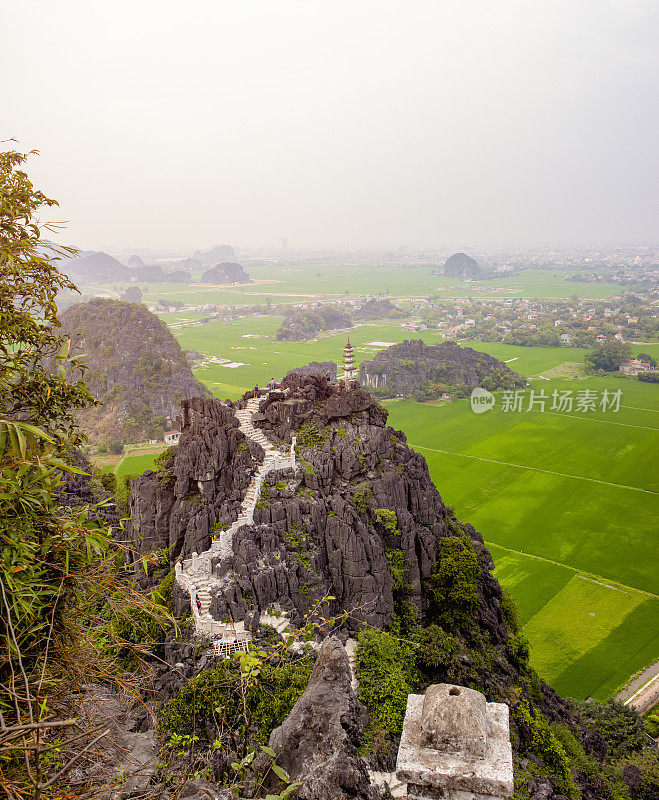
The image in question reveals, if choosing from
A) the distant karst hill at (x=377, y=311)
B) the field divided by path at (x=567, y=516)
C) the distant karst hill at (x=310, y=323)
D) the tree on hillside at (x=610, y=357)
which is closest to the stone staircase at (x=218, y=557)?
the field divided by path at (x=567, y=516)

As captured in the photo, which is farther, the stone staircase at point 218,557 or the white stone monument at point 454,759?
the stone staircase at point 218,557

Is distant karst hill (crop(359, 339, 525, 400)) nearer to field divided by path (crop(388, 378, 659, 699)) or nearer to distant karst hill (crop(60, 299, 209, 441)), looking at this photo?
field divided by path (crop(388, 378, 659, 699))

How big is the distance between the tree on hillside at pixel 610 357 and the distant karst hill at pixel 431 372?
17659 millimetres

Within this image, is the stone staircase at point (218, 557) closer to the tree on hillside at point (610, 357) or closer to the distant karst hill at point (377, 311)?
the tree on hillside at point (610, 357)

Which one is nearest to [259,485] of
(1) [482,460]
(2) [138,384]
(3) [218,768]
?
(3) [218,768]

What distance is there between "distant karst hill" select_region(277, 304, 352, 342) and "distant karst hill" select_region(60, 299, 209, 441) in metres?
45.6

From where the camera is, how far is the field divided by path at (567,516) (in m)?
31.0

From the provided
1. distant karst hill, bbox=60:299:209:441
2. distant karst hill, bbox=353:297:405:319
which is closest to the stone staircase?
distant karst hill, bbox=60:299:209:441

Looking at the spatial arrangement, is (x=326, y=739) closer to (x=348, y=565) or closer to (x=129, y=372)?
(x=348, y=565)

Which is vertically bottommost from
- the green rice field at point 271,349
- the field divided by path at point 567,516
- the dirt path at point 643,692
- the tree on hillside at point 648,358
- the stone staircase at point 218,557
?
the dirt path at point 643,692

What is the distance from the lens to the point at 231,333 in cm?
13350

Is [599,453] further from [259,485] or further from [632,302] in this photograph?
[632,302]

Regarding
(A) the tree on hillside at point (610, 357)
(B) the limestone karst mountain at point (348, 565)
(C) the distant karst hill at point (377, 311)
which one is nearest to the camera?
(B) the limestone karst mountain at point (348, 565)

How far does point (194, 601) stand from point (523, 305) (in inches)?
6620
